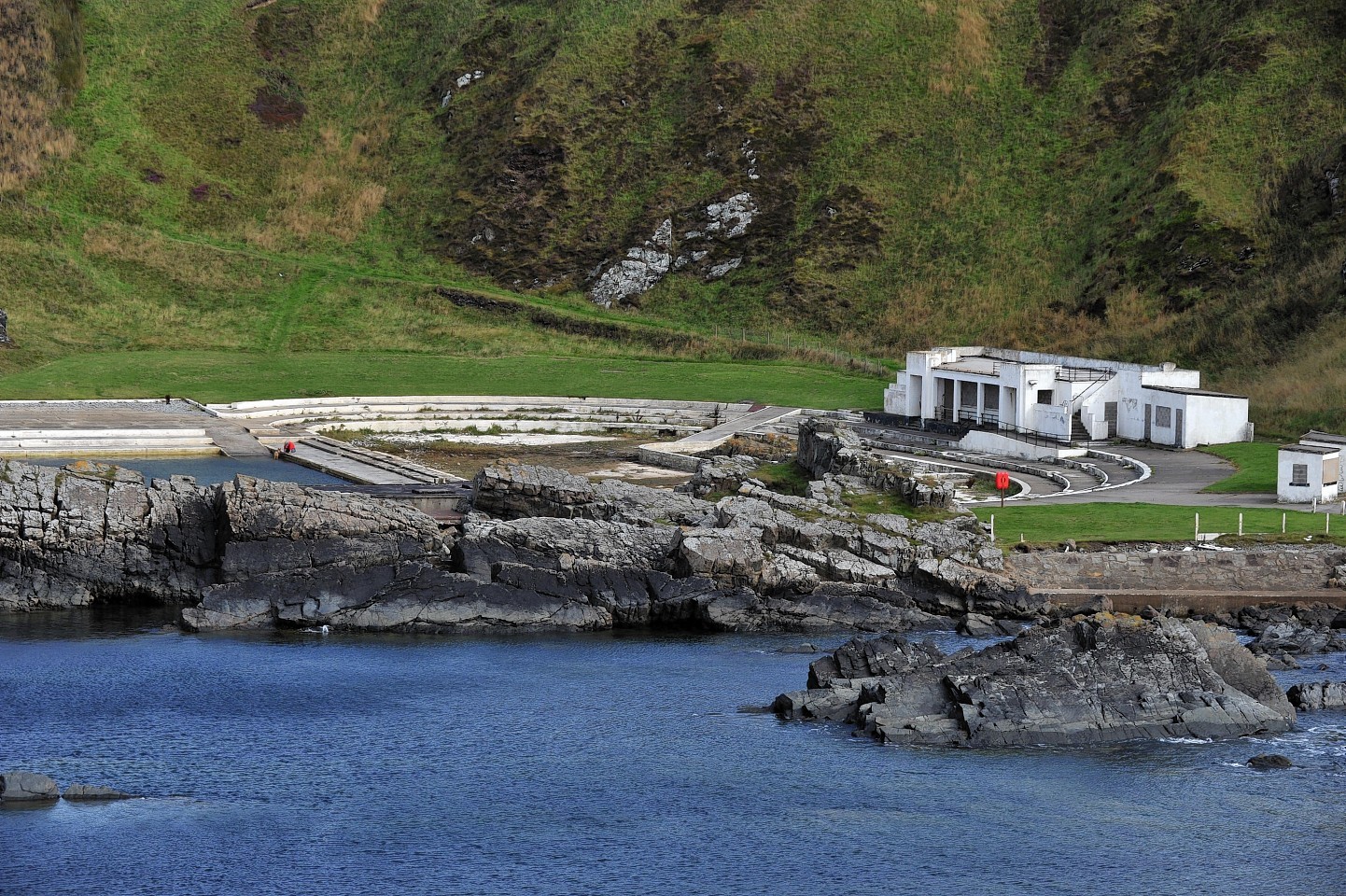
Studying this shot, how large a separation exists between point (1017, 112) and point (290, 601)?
100201mm

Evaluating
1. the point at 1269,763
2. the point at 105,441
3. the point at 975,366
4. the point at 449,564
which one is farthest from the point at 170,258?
the point at 1269,763

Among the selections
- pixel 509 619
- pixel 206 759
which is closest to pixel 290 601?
pixel 509 619

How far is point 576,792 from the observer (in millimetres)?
40938

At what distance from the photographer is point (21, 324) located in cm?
11344

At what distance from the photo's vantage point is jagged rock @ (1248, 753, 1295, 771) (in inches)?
1636

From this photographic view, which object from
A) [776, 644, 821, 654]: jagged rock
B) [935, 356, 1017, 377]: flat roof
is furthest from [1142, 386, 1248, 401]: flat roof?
[776, 644, 821, 654]: jagged rock

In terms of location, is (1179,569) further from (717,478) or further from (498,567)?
(498,567)

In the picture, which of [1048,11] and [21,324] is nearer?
[21,324]

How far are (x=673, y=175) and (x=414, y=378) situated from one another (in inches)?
1577

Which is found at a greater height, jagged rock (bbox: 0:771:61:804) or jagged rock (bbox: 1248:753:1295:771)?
jagged rock (bbox: 1248:753:1295:771)

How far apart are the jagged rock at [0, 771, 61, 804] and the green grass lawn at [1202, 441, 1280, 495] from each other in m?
48.0

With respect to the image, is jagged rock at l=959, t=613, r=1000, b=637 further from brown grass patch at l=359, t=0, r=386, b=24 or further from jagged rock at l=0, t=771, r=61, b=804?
brown grass patch at l=359, t=0, r=386, b=24

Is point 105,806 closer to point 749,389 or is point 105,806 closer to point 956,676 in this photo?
point 956,676

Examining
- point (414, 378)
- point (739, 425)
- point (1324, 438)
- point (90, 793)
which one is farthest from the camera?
point (414, 378)
